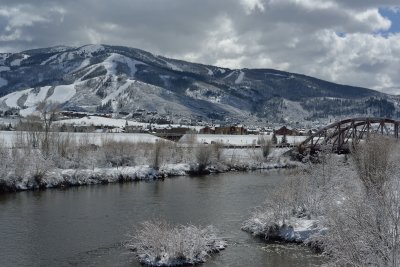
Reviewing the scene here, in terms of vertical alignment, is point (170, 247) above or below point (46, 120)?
below

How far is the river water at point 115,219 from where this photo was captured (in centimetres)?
2738

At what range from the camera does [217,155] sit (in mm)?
82188

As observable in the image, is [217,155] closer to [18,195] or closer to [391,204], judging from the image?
[18,195]

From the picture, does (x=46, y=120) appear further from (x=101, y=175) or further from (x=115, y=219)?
(x=115, y=219)

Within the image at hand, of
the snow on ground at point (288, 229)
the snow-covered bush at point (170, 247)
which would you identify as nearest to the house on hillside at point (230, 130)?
the snow on ground at point (288, 229)

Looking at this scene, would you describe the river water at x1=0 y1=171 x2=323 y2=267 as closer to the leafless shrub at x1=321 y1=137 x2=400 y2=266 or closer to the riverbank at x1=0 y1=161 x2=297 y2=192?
the riverbank at x1=0 y1=161 x2=297 y2=192

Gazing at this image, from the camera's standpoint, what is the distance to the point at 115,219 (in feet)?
124

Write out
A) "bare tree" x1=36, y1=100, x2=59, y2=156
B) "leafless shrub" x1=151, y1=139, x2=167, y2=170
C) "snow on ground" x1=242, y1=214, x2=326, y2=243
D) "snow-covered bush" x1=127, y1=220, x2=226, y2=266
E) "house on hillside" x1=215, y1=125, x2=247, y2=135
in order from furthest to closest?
"house on hillside" x1=215, y1=125, x2=247, y2=135, "leafless shrub" x1=151, y1=139, x2=167, y2=170, "bare tree" x1=36, y1=100, x2=59, y2=156, "snow on ground" x1=242, y1=214, x2=326, y2=243, "snow-covered bush" x1=127, y1=220, x2=226, y2=266

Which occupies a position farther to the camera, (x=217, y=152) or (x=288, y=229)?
(x=217, y=152)

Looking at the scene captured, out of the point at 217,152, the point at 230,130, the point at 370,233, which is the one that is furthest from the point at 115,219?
the point at 230,130

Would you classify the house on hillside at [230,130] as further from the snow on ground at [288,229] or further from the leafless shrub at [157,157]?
the snow on ground at [288,229]

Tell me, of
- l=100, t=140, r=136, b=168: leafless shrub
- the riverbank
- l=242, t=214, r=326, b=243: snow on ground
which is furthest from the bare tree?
l=242, t=214, r=326, b=243: snow on ground

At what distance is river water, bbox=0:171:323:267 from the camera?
27.4m

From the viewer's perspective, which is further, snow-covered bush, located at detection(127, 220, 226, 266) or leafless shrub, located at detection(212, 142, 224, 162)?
leafless shrub, located at detection(212, 142, 224, 162)
